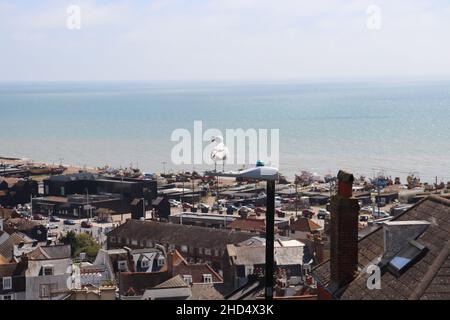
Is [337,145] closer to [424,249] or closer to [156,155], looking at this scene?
[156,155]

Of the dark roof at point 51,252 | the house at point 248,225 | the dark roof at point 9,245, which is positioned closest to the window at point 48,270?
the dark roof at point 51,252

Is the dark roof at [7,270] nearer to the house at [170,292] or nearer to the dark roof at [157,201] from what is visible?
the house at [170,292]

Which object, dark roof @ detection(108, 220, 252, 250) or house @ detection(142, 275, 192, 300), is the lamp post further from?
dark roof @ detection(108, 220, 252, 250)

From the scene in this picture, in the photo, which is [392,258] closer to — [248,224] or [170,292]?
[170,292]

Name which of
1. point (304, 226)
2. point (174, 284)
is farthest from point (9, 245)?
point (174, 284)

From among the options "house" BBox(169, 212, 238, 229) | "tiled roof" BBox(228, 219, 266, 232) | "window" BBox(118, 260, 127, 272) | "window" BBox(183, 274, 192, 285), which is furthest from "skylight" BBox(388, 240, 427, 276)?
"house" BBox(169, 212, 238, 229)
